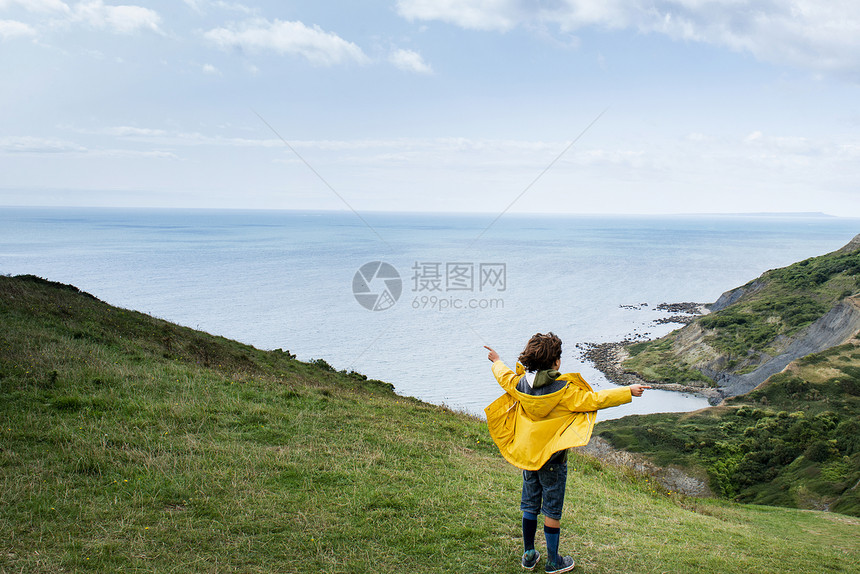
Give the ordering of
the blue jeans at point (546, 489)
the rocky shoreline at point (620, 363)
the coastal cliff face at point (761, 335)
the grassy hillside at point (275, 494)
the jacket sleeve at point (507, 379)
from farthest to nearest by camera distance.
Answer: the rocky shoreline at point (620, 363) < the coastal cliff face at point (761, 335) < the grassy hillside at point (275, 494) < the jacket sleeve at point (507, 379) < the blue jeans at point (546, 489)

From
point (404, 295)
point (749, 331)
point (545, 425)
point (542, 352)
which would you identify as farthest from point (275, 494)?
point (404, 295)

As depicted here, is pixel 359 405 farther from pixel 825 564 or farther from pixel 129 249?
pixel 129 249

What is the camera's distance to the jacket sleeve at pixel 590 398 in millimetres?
4648

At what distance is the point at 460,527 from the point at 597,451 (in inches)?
1067

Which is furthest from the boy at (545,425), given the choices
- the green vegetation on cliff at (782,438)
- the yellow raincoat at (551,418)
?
the green vegetation on cliff at (782,438)

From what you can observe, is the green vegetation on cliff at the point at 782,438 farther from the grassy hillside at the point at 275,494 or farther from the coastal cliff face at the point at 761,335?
the grassy hillside at the point at 275,494

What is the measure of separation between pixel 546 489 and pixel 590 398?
40.0 inches

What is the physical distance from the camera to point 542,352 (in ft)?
15.9

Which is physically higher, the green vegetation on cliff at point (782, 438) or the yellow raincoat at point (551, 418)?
the yellow raincoat at point (551, 418)

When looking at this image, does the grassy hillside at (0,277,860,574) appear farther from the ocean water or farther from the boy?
the ocean water

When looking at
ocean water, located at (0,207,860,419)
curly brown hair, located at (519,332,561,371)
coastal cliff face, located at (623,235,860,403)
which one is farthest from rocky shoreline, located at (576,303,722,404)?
curly brown hair, located at (519,332,561,371)

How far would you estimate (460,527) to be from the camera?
6219 millimetres

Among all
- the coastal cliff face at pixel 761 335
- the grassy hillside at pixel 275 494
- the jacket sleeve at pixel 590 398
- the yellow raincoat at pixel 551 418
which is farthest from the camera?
the coastal cliff face at pixel 761 335

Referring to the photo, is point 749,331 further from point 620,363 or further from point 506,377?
point 506,377
